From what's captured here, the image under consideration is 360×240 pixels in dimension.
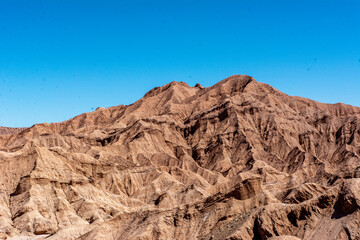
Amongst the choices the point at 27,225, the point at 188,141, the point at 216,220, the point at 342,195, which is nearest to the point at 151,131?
the point at 188,141

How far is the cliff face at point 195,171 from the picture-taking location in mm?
49781

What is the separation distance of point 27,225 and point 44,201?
904cm

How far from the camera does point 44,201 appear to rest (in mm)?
87500

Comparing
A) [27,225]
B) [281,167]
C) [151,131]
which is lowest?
[27,225]

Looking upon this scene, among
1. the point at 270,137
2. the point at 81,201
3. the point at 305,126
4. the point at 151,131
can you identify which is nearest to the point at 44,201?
the point at 81,201

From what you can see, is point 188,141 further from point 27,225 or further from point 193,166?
point 27,225

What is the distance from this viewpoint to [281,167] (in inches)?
5369

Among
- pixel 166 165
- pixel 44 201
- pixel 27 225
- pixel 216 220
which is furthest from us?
pixel 166 165

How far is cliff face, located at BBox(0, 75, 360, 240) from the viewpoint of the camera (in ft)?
163

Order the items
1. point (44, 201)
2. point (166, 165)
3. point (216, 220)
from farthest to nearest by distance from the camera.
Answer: point (166, 165)
point (44, 201)
point (216, 220)

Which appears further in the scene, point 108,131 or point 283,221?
point 108,131

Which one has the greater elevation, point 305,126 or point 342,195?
point 305,126

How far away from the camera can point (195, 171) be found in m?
133

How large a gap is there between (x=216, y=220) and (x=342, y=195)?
1302cm
